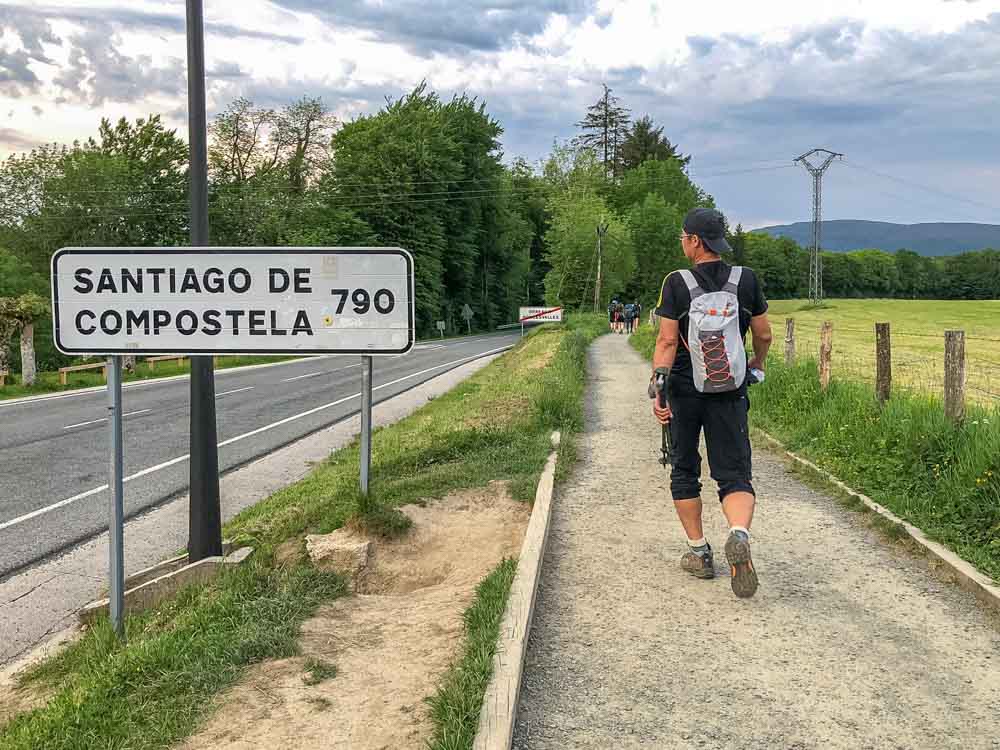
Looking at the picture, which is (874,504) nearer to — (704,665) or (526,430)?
(704,665)

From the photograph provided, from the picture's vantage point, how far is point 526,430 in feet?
33.8

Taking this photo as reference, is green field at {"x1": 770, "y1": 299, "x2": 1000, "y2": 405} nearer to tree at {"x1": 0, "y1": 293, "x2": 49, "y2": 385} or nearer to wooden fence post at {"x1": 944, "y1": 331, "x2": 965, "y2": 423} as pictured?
wooden fence post at {"x1": 944, "y1": 331, "x2": 965, "y2": 423}

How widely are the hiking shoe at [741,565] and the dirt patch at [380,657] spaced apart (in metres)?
1.41

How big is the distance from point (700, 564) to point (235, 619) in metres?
2.58

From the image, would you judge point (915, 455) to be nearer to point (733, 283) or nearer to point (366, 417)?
point (733, 283)

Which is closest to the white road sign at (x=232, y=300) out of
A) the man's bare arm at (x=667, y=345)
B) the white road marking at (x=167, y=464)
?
the man's bare arm at (x=667, y=345)

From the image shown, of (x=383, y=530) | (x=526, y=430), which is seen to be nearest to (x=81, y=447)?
(x=526, y=430)

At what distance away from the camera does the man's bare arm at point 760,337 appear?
192 inches

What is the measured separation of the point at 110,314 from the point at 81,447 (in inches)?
349

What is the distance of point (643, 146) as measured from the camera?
105m

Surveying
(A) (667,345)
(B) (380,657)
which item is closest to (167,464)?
(B) (380,657)

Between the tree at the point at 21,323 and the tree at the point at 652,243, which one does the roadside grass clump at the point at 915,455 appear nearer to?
the tree at the point at 21,323

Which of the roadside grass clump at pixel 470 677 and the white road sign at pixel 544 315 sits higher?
the white road sign at pixel 544 315

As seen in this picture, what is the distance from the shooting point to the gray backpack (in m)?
4.62
